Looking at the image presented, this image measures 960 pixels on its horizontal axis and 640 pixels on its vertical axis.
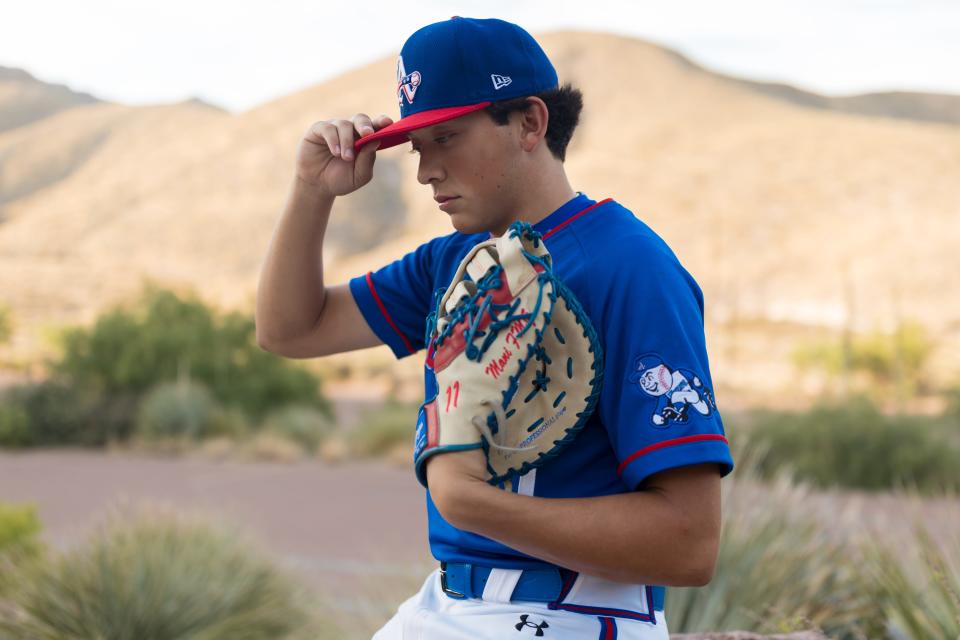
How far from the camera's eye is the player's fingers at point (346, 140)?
8.50ft

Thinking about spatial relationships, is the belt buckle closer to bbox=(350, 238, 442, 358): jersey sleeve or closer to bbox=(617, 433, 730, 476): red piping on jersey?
bbox=(617, 433, 730, 476): red piping on jersey

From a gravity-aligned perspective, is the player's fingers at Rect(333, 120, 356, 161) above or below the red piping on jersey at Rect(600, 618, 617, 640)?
above

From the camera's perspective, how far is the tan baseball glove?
1.95m

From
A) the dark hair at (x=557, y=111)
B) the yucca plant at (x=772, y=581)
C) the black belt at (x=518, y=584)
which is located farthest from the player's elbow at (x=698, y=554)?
the yucca plant at (x=772, y=581)

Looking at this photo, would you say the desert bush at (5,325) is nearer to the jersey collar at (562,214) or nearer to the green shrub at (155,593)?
the green shrub at (155,593)

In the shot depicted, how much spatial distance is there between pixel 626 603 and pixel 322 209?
120 centimetres

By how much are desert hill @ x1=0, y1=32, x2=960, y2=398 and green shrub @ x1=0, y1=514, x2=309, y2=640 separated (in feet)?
103

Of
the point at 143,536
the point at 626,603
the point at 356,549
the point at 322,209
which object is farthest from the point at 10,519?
the point at 626,603

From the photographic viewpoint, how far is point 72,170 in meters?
99.6

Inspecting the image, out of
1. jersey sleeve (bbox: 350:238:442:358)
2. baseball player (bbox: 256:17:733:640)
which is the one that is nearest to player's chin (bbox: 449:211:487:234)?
baseball player (bbox: 256:17:733:640)

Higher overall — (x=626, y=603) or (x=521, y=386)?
(x=521, y=386)

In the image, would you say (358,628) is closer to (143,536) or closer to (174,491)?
(143,536)

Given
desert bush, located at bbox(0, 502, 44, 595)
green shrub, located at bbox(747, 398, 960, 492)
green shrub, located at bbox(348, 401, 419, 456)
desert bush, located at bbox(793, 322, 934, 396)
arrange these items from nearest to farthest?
desert bush, located at bbox(0, 502, 44, 595), green shrub, located at bbox(747, 398, 960, 492), green shrub, located at bbox(348, 401, 419, 456), desert bush, located at bbox(793, 322, 934, 396)

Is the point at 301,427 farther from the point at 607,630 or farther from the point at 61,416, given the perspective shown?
the point at 607,630
